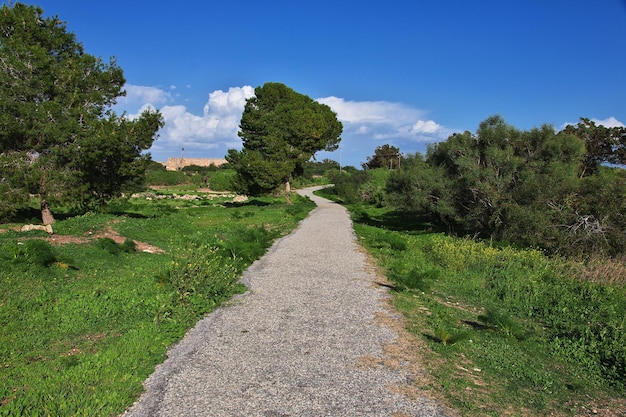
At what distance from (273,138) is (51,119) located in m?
24.3

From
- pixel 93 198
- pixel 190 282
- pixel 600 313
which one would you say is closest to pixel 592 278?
pixel 600 313

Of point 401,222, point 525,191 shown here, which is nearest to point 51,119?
point 525,191

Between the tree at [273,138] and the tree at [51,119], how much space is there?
19738 millimetres

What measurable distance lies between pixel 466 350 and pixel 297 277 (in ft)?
18.3

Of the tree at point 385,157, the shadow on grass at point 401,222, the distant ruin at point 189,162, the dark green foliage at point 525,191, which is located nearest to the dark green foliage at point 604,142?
the dark green foliage at point 525,191

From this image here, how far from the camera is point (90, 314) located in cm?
751

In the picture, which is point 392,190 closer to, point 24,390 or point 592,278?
point 592,278

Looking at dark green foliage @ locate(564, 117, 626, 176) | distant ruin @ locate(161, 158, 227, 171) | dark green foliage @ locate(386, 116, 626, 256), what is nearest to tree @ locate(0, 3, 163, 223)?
dark green foliage @ locate(386, 116, 626, 256)

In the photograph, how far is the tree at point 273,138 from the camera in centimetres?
3906

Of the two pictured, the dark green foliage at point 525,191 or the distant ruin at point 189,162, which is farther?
the distant ruin at point 189,162

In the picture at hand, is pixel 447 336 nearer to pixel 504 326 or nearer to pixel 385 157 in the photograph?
pixel 504 326

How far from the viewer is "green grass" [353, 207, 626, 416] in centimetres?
532

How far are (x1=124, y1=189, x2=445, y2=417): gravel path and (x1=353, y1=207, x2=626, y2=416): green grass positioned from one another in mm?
770

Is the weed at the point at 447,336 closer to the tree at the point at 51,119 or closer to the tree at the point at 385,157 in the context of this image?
the tree at the point at 51,119
